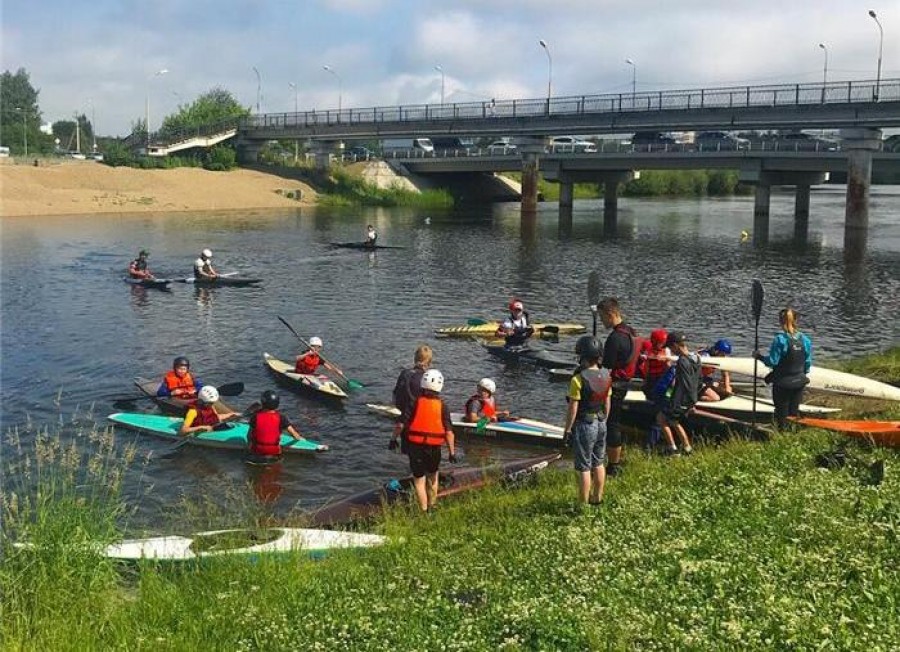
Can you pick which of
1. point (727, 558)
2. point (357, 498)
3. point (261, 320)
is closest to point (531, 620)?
point (727, 558)

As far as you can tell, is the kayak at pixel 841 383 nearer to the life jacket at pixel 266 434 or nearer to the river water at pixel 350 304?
the river water at pixel 350 304

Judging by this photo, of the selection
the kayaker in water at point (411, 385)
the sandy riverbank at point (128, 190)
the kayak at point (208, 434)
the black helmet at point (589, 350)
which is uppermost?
the sandy riverbank at point (128, 190)

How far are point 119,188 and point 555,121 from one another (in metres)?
37.7

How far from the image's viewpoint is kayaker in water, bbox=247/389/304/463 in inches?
606

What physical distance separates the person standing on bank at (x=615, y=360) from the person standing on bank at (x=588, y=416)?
64.7 inches

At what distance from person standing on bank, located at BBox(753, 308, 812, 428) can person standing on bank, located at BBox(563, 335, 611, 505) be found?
478 centimetres

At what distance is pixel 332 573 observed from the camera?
29.2 feet

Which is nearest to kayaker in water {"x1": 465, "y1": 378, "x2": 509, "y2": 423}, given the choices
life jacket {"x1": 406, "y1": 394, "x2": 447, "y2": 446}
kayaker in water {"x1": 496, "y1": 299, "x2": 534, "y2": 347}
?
life jacket {"x1": 406, "y1": 394, "x2": 447, "y2": 446}

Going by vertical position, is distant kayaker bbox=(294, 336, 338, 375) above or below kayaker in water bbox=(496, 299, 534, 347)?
below

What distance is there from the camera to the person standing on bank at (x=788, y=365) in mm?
13969

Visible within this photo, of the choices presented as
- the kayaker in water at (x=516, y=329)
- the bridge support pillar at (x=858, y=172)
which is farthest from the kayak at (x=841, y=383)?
the bridge support pillar at (x=858, y=172)

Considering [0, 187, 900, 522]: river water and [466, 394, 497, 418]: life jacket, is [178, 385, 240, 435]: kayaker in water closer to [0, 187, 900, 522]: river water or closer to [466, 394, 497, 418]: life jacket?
[0, 187, 900, 522]: river water

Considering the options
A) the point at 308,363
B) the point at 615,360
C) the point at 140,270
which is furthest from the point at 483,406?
the point at 140,270

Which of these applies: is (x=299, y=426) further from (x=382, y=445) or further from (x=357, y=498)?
(x=357, y=498)
